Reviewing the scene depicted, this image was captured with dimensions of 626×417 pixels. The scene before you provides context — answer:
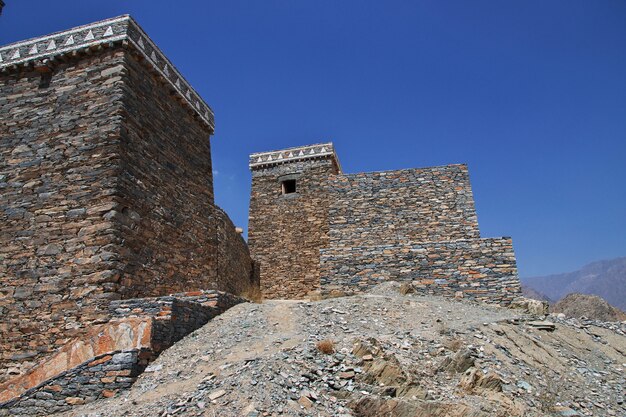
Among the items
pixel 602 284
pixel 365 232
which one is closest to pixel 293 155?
pixel 365 232

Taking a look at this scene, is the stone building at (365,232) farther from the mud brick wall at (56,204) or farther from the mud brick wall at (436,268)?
the mud brick wall at (56,204)

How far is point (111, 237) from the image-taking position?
888 centimetres

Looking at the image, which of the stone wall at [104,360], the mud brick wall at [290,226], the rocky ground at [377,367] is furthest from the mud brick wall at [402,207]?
the stone wall at [104,360]

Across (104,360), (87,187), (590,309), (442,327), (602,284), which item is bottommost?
(602,284)

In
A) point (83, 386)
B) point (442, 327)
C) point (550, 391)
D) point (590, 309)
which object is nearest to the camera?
point (550, 391)

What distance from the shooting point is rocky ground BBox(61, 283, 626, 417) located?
237 inches

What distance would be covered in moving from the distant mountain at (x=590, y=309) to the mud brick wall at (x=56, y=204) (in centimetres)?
1570

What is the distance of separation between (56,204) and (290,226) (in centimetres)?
1123

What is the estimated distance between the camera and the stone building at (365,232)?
12.3 meters

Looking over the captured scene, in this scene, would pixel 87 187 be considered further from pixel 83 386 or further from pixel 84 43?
pixel 83 386

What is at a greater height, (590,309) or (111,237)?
(111,237)

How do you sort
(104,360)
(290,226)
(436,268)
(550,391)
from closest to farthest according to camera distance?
(550,391) < (104,360) < (436,268) < (290,226)

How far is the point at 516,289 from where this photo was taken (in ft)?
38.5

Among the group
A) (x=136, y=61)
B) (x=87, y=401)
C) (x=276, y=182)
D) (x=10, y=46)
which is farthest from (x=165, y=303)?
(x=276, y=182)
